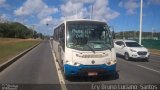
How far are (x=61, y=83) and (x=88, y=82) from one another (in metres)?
1.07

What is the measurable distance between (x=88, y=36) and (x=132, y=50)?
10960 mm

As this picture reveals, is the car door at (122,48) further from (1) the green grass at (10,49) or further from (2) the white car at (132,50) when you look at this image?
(1) the green grass at (10,49)

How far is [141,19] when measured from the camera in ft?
132

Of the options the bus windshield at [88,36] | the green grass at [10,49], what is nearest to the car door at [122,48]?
the green grass at [10,49]

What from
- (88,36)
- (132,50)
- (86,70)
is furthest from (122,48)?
(86,70)

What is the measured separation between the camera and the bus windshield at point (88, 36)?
1155 centimetres

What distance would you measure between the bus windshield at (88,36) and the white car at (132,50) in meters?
10.2

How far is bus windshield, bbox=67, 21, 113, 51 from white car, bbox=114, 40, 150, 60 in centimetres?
1024

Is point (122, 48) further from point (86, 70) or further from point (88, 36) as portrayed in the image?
point (86, 70)

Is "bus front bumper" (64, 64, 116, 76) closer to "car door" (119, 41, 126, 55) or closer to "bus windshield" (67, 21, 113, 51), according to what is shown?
"bus windshield" (67, 21, 113, 51)

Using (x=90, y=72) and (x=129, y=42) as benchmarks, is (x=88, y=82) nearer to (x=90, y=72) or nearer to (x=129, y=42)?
(x=90, y=72)

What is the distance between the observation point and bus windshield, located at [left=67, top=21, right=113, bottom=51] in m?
11.6

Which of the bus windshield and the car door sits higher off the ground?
the bus windshield

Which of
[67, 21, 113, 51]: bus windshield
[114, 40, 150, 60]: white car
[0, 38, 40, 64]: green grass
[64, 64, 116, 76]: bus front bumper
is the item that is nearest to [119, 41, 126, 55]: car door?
[114, 40, 150, 60]: white car
